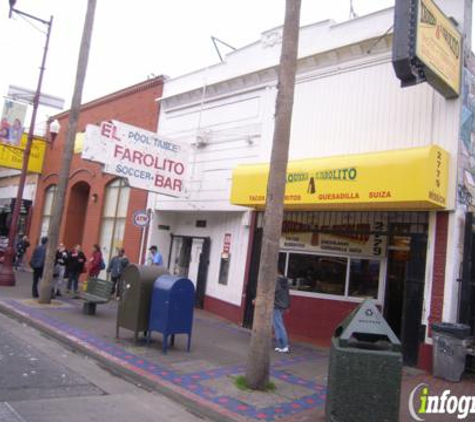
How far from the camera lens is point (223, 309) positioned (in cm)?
1419

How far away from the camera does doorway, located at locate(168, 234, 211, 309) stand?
15.3 meters

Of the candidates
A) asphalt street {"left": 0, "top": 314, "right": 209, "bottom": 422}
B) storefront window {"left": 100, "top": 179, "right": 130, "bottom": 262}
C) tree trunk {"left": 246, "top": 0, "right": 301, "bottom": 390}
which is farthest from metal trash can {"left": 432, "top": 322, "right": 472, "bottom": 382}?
storefront window {"left": 100, "top": 179, "right": 130, "bottom": 262}

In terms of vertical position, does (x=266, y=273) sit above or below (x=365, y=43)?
below

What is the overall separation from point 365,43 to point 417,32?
113 inches

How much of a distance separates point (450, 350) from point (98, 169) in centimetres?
1578

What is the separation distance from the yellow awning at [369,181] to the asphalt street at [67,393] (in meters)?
5.20

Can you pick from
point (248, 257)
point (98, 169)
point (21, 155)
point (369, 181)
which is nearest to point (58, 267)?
point (248, 257)

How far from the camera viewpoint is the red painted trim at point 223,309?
1350cm

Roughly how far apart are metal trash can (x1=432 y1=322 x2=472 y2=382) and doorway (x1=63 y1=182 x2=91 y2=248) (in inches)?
681

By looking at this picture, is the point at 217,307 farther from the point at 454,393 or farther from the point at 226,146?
the point at 454,393

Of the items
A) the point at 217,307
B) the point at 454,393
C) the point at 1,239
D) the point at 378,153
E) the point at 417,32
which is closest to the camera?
the point at 454,393

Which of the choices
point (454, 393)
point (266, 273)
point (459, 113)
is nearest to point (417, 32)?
point (459, 113)

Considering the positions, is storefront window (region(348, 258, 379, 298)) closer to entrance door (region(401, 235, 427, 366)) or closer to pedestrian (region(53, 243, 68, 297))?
entrance door (region(401, 235, 427, 366))

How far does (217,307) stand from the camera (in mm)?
14469
